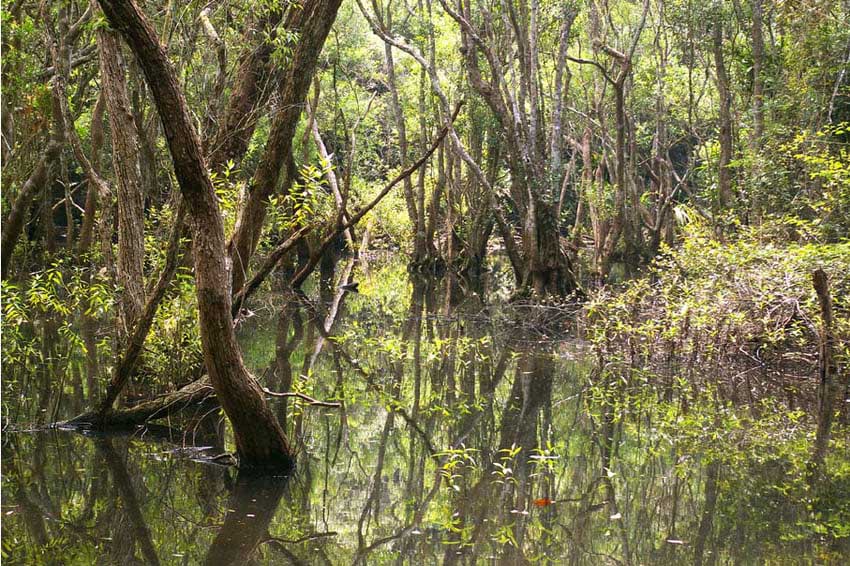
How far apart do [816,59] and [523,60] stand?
19.5ft

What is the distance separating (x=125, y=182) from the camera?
303 inches

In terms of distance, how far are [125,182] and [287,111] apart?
60.0 inches

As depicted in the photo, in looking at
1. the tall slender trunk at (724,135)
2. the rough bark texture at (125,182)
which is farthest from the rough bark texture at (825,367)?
the tall slender trunk at (724,135)

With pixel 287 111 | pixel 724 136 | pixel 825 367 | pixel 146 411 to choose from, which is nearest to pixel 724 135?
pixel 724 136

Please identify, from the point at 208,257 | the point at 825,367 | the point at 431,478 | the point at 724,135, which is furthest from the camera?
the point at 724,135

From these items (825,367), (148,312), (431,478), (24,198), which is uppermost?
(24,198)

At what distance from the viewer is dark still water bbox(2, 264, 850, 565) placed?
5457 millimetres

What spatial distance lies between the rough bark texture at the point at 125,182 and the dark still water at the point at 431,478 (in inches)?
23.7

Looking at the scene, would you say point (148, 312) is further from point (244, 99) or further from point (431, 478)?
point (431, 478)

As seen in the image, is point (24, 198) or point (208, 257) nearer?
point (208, 257)

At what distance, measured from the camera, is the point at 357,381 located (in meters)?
10.4

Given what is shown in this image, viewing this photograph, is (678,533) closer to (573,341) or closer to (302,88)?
(302,88)

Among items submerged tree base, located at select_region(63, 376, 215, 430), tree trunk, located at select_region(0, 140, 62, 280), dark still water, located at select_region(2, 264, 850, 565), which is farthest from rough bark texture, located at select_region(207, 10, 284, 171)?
tree trunk, located at select_region(0, 140, 62, 280)

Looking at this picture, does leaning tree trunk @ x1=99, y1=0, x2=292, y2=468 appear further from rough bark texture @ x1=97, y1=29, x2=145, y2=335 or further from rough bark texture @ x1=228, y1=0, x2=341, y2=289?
rough bark texture @ x1=97, y1=29, x2=145, y2=335
